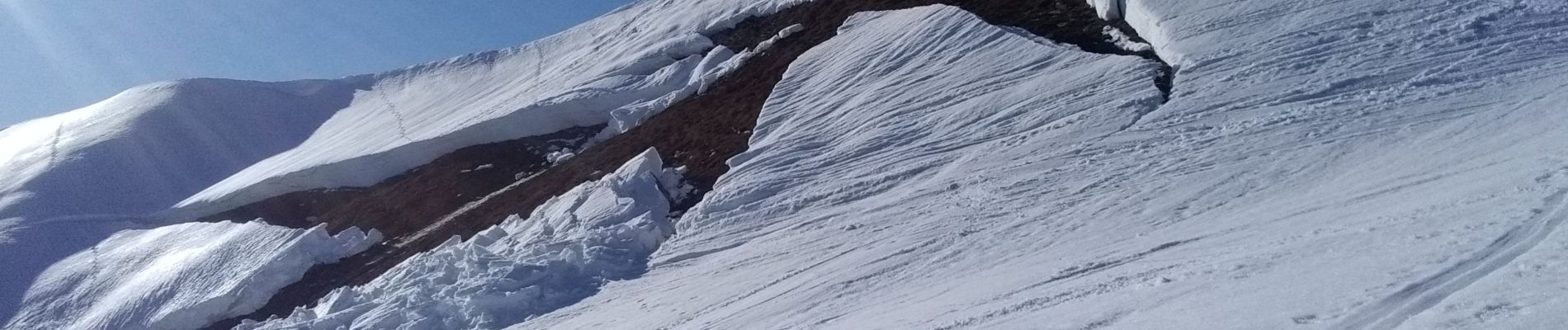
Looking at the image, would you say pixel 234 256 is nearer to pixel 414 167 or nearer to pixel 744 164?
pixel 414 167

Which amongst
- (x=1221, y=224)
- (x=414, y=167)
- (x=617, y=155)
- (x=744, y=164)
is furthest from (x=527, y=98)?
(x=1221, y=224)

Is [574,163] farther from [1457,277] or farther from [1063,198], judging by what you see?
[1457,277]

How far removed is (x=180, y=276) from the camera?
14.4 meters

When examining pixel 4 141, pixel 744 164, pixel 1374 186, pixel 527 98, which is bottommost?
pixel 1374 186

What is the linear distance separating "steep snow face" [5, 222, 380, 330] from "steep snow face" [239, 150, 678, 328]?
1.43 meters

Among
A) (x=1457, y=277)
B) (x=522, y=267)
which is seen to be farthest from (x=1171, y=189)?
(x=522, y=267)

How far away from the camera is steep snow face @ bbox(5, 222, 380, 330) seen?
13594 mm

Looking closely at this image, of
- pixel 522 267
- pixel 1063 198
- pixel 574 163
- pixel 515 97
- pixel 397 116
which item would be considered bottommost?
pixel 1063 198

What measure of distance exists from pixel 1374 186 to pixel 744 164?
652 cm

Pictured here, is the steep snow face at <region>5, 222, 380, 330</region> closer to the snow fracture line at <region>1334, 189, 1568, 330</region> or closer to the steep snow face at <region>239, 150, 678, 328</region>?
the steep snow face at <region>239, 150, 678, 328</region>

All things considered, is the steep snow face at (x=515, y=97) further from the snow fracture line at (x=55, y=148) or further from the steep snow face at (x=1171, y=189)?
the steep snow face at (x=1171, y=189)

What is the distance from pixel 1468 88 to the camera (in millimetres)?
9383

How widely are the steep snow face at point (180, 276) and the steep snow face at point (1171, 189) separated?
5.20 m

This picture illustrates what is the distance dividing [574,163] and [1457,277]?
1116 centimetres
